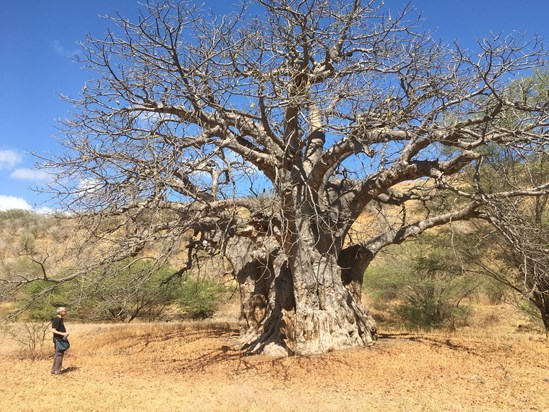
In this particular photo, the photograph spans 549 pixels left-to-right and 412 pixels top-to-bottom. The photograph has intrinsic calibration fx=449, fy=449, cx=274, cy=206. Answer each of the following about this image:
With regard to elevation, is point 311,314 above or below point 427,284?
below

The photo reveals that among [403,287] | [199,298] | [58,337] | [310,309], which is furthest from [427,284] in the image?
[58,337]

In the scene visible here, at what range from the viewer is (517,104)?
6031 mm

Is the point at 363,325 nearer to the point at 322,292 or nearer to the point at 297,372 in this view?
the point at 322,292

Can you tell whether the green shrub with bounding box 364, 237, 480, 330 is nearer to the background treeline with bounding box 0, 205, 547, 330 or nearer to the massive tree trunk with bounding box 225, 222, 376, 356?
the background treeline with bounding box 0, 205, 547, 330

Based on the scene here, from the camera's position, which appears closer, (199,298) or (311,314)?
(311,314)

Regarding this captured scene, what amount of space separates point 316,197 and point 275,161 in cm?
115

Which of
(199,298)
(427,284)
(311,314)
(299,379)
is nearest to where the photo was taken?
(299,379)

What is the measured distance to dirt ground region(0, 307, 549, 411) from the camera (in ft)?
17.6

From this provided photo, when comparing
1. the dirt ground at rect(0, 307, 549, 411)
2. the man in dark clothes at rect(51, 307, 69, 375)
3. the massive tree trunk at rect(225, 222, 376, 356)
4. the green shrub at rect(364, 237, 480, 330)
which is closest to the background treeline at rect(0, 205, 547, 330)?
the green shrub at rect(364, 237, 480, 330)

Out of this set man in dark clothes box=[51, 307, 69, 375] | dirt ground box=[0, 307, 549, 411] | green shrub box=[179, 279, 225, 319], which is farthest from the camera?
green shrub box=[179, 279, 225, 319]

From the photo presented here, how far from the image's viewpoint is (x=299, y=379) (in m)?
6.57

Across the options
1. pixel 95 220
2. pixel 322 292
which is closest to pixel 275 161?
pixel 322 292

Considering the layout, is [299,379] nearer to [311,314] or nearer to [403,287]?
[311,314]

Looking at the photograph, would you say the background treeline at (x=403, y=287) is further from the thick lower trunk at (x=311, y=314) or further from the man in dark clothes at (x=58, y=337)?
the thick lower trunk at (x=311, y=314)
